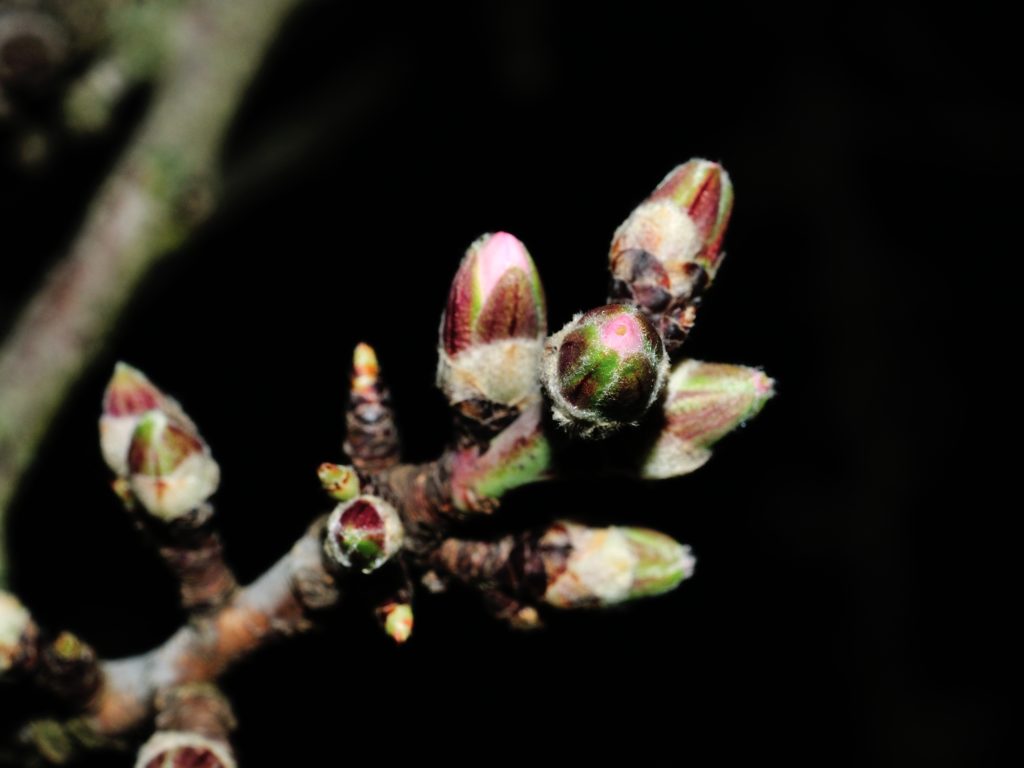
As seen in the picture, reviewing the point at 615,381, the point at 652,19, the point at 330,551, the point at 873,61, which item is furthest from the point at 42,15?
the point at 873,61

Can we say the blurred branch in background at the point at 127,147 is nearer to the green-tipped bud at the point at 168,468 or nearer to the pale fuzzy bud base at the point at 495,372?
the green-tipped bud at the point at 168,468

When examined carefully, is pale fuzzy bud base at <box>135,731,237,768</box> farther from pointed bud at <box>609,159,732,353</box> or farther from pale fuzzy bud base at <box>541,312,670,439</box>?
pointed bud at <box>609,159,732,353</box>

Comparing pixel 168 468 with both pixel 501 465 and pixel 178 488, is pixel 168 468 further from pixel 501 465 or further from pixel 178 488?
pixel 501 465

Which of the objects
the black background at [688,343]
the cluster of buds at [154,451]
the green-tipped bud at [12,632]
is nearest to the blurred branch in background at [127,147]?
the green-tipped bud at [12,632]

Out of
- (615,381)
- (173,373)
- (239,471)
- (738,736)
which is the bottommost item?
(738,736)

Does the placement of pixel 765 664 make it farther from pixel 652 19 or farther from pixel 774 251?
pixel 652 19

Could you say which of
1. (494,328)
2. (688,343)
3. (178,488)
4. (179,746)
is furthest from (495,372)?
(688,343)
